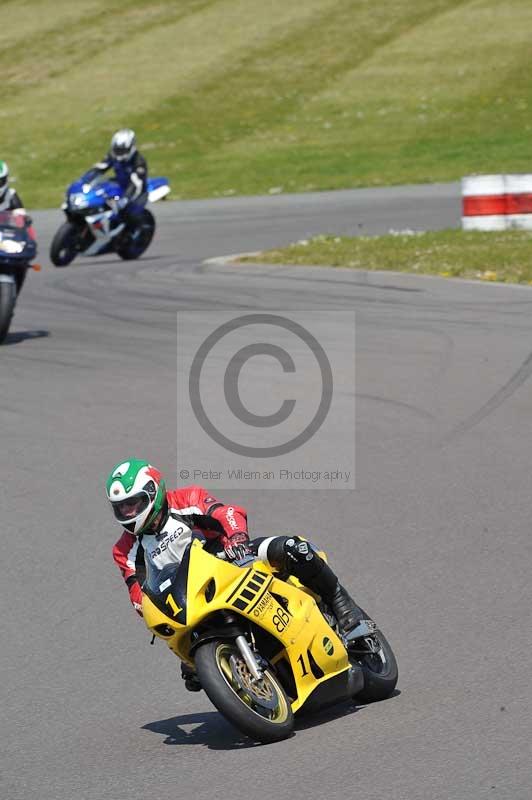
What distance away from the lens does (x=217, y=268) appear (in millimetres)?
18078

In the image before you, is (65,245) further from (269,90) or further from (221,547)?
(269,90)

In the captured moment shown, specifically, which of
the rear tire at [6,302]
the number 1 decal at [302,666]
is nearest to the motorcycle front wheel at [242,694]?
the number 1 decal at [302,666]

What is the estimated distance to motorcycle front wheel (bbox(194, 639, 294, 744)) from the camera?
516 cm

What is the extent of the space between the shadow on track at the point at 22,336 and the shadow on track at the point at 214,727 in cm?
843

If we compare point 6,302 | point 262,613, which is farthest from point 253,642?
point 6,302

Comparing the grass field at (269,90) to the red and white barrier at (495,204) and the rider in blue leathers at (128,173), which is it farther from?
the red and white barrier at (495,204)

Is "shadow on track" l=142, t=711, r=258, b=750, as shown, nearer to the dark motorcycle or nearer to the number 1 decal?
the number 1 decal

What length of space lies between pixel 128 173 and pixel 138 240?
3.02 ft

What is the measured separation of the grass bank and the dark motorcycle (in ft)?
15.6

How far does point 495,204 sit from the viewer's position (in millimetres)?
18953

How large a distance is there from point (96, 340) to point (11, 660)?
24.3 feet

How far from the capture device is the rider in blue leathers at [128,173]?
63.7ft

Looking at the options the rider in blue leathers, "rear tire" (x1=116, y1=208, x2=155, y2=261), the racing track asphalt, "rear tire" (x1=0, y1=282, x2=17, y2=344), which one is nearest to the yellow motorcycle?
the racing track asphalt

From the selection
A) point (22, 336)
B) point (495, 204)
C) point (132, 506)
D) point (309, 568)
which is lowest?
point (309, 568)
